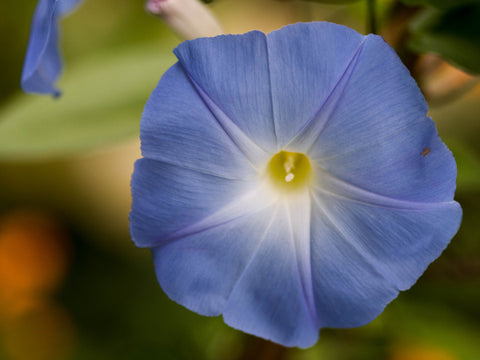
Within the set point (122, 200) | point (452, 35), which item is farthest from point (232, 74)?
point (122, 200)

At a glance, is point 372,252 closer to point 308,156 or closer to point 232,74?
point 308,156

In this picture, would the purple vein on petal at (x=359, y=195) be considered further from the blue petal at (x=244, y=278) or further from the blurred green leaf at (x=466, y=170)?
the blurred green leaf at (x=466, y=170)

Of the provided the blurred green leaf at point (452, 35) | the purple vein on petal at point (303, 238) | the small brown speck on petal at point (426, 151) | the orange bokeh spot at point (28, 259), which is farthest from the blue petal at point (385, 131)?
the orange bokeh spot at point (28, 259)

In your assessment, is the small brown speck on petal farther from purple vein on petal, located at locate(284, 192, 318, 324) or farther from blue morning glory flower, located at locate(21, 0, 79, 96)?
blue morning glory flower, located at locate(21, 0, 79, 96)

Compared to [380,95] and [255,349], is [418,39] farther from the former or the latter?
[255,349]

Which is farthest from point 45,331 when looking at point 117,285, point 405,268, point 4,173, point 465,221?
point 405,268

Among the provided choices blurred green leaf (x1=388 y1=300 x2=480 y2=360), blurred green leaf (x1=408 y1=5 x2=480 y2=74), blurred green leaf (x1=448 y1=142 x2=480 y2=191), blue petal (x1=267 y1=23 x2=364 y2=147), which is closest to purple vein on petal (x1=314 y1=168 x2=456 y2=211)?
blue petal (x1=267 y1=23 x2=364 y2=147)
